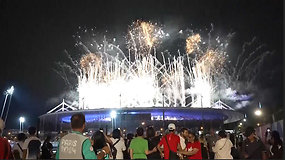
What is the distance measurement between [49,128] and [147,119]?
23787mm

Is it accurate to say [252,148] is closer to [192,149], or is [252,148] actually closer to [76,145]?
[192,149]

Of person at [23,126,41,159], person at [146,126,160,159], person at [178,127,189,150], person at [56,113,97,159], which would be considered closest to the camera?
person at [56,113,97,159]

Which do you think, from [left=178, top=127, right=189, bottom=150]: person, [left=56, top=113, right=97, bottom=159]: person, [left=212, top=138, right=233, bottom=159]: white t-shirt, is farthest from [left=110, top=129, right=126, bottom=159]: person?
[left=56, top=113, right=97, bottom=159]: person

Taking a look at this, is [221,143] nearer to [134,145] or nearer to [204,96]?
[134,145]

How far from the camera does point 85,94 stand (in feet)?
173

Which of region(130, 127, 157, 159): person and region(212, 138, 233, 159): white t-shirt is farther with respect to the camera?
region(212, 138, 233, 159): white t-shirt

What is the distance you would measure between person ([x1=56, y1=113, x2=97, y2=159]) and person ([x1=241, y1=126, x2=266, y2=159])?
672 centimetres

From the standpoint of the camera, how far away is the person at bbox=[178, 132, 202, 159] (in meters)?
10.1

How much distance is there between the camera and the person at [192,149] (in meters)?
10.1

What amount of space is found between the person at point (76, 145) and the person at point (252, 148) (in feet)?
22.1

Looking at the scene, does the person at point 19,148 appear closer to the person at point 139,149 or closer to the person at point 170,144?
the person at point 139,149

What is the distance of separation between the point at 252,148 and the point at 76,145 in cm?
700

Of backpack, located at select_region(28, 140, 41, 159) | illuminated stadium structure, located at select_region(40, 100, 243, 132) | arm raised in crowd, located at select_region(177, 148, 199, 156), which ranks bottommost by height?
arm raised in crowd, located at select_region(177, 148, 199, 156)

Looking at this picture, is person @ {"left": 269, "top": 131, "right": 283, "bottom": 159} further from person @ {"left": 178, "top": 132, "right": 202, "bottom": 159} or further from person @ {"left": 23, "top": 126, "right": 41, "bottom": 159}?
person @ {"left": 23, "top": 126, "right": 41, "bottom": 159}
